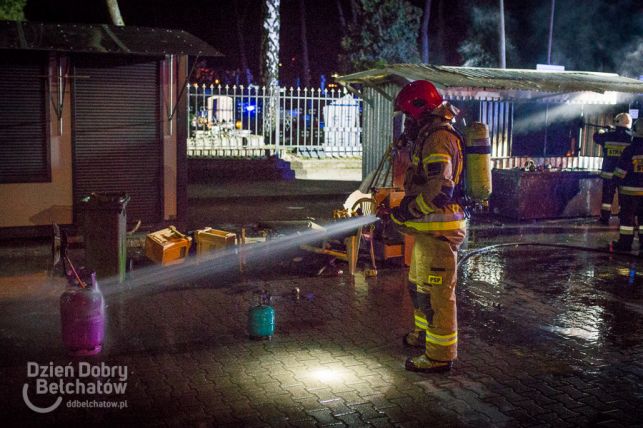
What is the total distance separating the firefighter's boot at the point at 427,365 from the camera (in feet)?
18.7

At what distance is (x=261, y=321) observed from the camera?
21.1 feet

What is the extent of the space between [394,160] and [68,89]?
606 cm

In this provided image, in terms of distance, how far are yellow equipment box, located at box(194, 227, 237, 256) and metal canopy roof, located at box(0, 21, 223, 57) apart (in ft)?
9.68

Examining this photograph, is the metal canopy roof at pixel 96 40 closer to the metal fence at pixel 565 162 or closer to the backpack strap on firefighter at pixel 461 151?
the backpack strap on firefighter at pixel 461 151

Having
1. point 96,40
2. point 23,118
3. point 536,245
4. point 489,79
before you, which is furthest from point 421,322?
point 489,79

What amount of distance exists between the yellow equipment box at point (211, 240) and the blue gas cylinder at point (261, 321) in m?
2.92

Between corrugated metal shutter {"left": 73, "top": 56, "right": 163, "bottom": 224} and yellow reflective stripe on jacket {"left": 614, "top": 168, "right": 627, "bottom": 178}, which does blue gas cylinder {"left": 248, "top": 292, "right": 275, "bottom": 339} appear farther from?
yellow reflective stripe on jacket {"left": 614, "top": 168, "right": 627, "bottom": 178}

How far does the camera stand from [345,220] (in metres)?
9.25

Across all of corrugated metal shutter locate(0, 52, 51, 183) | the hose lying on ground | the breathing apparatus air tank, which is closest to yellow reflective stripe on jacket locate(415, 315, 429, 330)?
the breathing apparatus air tank

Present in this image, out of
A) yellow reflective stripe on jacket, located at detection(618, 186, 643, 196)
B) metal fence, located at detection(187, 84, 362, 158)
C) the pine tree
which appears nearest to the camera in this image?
yellow reflective stripe on jacket, located at detection(618, 186, 643, 196)

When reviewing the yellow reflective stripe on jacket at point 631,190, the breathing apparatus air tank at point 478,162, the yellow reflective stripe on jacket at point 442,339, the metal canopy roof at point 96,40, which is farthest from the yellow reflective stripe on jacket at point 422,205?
the yellow reflective stripe on jacket at point 631,190

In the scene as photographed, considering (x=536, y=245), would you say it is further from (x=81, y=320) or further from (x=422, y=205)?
(x=81, y=320)

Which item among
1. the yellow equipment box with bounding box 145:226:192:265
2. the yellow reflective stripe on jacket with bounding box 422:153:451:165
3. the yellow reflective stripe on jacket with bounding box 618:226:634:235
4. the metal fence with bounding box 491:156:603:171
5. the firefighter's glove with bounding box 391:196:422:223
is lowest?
the yellow equipment box with bounding box 145:226:192:265

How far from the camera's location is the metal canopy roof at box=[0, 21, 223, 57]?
1016cm
